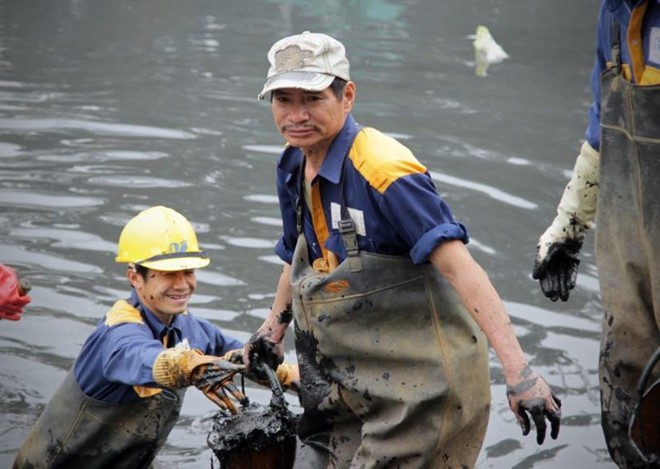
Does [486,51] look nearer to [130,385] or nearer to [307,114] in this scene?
[130,385]

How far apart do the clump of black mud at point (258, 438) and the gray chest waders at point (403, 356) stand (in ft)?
1.61

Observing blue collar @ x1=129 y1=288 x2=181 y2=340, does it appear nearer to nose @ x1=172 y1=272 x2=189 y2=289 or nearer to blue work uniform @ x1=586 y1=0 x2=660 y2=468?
nose @ x1=172 y1=272 x2=189 y2=289

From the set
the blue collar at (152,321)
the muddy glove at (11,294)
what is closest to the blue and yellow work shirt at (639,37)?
the blue collar at (152,321)

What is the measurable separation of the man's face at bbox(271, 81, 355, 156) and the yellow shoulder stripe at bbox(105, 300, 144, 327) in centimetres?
146

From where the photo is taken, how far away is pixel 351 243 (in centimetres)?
408

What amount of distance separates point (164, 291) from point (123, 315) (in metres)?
0.22

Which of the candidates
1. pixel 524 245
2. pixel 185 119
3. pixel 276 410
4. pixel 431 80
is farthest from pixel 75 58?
pixel 276 410

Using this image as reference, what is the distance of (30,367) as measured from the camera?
711 centimetres

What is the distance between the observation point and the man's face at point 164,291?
5.28 m

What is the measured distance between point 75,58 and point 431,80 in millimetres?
4610

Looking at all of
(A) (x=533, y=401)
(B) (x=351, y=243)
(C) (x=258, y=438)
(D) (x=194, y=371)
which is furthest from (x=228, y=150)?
(A) (x=533, y=401)

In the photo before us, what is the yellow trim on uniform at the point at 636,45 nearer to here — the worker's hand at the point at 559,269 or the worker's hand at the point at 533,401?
the worker's hand at the point at 559,269

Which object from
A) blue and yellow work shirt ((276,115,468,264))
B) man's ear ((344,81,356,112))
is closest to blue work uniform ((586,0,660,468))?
blue and yellow work shirt ((276,115,468,264))

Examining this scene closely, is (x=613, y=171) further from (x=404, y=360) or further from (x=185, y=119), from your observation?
(x=185, y=119)
